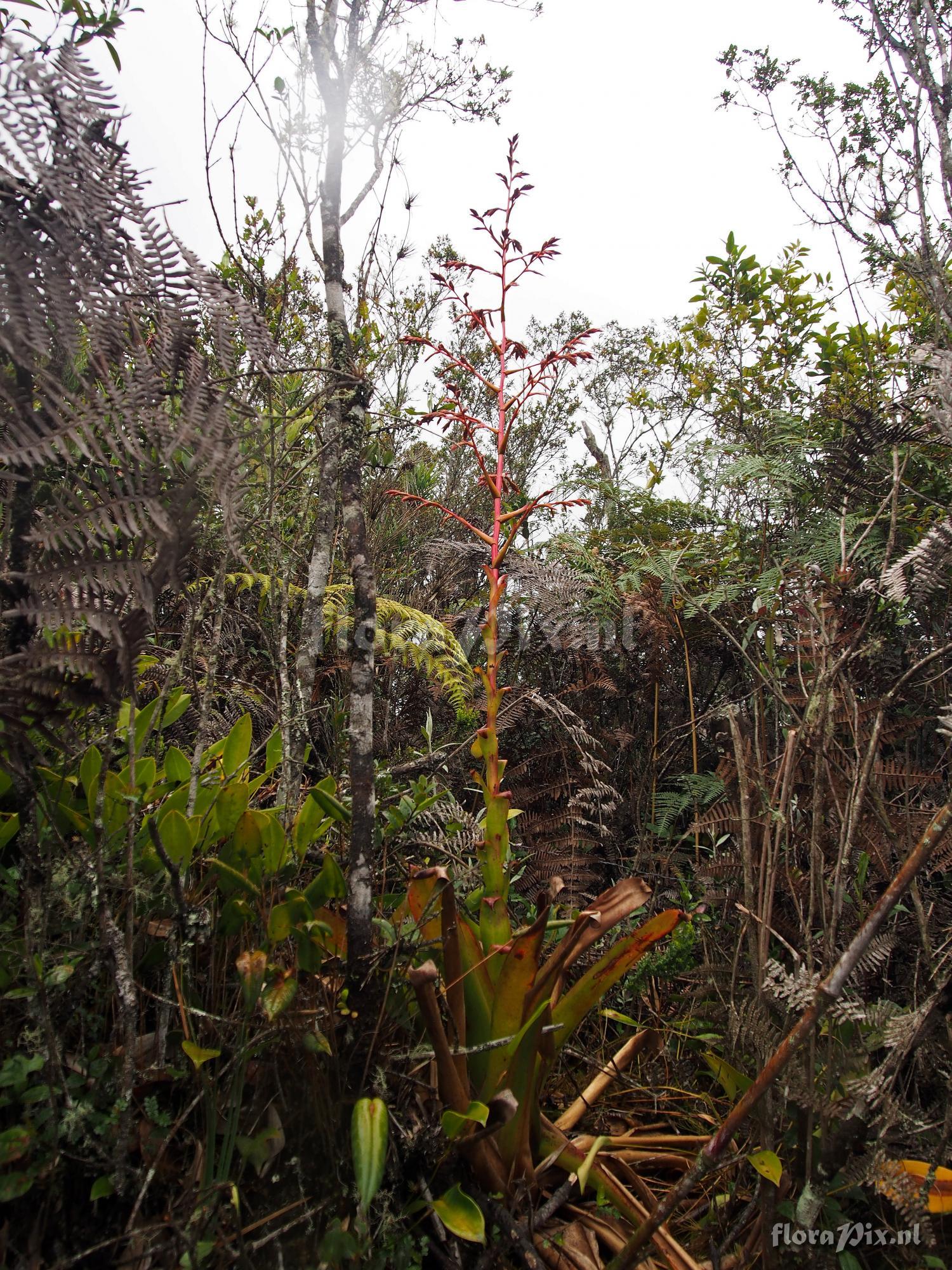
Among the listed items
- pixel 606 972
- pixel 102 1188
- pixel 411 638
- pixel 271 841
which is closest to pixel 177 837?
pixel 271 841

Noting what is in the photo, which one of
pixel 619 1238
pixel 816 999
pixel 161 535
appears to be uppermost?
pixel 161 535

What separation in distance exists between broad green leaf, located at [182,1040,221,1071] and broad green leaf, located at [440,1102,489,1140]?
1.43 ft

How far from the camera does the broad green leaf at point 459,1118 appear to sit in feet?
4.50

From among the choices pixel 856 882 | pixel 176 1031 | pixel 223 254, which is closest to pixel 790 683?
pixel 856 882

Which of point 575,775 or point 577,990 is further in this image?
point 575,775

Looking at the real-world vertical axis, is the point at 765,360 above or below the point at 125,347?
above

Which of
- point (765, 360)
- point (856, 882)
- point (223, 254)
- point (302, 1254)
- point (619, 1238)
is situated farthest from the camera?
point (223, 254)

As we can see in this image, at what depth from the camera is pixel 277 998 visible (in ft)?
4.56

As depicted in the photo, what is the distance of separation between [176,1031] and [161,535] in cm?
100

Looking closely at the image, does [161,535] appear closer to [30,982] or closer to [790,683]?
[30,982]

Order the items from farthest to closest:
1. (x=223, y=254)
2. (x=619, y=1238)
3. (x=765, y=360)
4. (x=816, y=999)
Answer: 1. (x=223, y=254)
2. (x=765, y=360)
3. (x=619, y=1238)
4. (x=816, y=999)

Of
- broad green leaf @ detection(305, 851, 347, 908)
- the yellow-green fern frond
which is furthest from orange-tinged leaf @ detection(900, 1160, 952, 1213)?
the yellow-green fern frond

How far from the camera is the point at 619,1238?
1.44 metres

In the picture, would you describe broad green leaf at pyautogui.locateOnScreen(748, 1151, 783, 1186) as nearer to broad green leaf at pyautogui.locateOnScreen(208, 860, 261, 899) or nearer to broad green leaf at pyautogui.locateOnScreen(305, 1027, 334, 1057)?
broad green leaf at pyautogui.locateOnScreen(305, 1027, 334, 1057)
